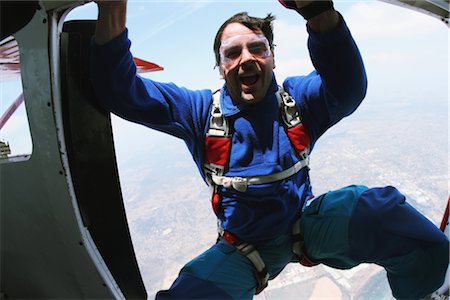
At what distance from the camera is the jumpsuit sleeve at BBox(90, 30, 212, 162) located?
4.57 ft

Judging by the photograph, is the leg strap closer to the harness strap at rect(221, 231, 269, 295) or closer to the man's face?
the harness strap at rect(221, 231, 269, 295)

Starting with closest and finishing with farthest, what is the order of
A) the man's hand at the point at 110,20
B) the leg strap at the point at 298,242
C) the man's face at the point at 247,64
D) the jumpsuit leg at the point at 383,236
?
the man's hand at the point at 110,20 → the jumpsuit leg at the point at 383,236 → the man's face at the point at 247,64 → the leg strap at the point at 298,242

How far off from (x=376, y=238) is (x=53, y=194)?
1294 mm

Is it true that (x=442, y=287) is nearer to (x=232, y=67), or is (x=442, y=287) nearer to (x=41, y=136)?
(x=232, y=67)

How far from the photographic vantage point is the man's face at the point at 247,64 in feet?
5.29

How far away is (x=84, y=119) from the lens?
1.46 metres

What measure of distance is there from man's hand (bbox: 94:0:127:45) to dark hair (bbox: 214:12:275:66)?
522 millimetres

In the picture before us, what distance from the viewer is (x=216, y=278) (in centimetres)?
160

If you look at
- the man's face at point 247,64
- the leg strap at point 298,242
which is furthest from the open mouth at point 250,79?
the leg strap at point 298,242

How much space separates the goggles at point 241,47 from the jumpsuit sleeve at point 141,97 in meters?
0.21

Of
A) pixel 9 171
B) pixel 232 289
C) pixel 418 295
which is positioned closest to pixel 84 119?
pixel 9 171

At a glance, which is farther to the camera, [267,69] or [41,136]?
[267,69]

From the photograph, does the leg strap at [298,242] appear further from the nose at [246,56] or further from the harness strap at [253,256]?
the nose at [246,56]

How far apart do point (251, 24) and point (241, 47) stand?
0.15 m
